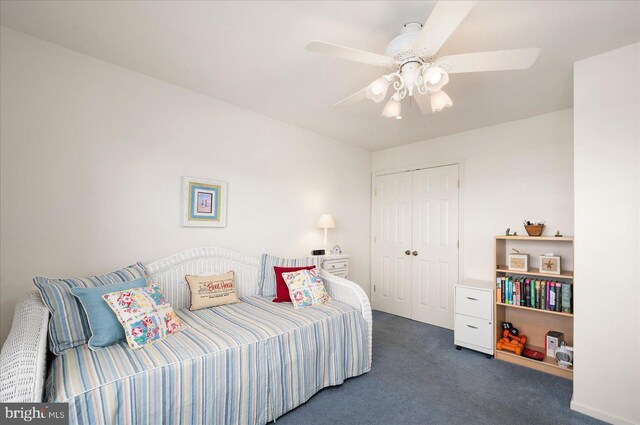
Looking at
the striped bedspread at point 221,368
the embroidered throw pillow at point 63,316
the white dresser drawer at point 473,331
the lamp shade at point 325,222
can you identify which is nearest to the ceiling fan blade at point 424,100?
the striped bedspread at point 221,368

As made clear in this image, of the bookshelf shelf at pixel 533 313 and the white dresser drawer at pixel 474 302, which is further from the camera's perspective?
the white dresser drawer at pixel 474 302

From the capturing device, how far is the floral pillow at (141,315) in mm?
1729

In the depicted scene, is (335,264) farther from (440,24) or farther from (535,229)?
(440,24)

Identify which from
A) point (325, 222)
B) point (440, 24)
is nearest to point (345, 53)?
point (440, 24)

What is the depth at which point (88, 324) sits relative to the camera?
5.69 feet

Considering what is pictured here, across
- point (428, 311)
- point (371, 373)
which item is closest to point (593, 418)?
point (371, 373)

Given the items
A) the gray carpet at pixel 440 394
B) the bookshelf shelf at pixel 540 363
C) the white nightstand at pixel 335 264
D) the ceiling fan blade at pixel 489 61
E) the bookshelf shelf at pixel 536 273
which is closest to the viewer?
the ceiling fan blade at pixel 489 61

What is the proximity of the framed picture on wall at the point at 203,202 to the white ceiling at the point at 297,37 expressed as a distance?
0.86 m

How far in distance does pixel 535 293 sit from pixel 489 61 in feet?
7.72

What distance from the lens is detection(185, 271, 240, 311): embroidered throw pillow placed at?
8.04 feet

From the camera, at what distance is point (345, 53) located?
151 cm

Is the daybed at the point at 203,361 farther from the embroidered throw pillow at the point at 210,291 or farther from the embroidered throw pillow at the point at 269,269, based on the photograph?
the embroidered throw pillow at the point at 269,269

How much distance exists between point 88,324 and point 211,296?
0.88m

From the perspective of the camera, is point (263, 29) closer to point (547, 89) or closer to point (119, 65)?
point (119, 65)
